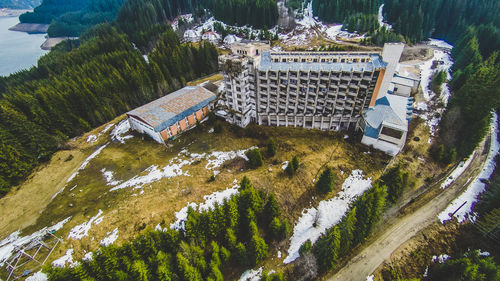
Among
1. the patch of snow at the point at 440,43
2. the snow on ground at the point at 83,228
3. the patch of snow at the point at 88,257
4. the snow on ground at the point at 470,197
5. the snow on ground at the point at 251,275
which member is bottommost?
the snow on ground at the point at 251,275

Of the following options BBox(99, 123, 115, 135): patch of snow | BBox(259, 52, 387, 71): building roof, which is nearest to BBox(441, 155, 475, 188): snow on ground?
BBox(259, 52, 387, 71): building roof

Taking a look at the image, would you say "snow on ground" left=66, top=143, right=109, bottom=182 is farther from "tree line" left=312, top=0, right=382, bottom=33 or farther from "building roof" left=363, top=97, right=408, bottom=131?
"tree line" left=312, top=0, right=382, bottom=33

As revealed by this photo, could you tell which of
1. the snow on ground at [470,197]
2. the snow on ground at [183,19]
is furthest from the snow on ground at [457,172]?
the snow on ground at [183,19]

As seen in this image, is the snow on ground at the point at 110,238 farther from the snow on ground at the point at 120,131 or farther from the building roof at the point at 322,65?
the building roof at the point at 322,65

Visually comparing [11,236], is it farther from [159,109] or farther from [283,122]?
[283,122]

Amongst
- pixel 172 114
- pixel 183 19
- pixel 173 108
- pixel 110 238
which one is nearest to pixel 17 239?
pixel 110 238

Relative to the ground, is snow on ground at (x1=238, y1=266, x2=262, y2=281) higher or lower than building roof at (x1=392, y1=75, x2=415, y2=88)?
lower
